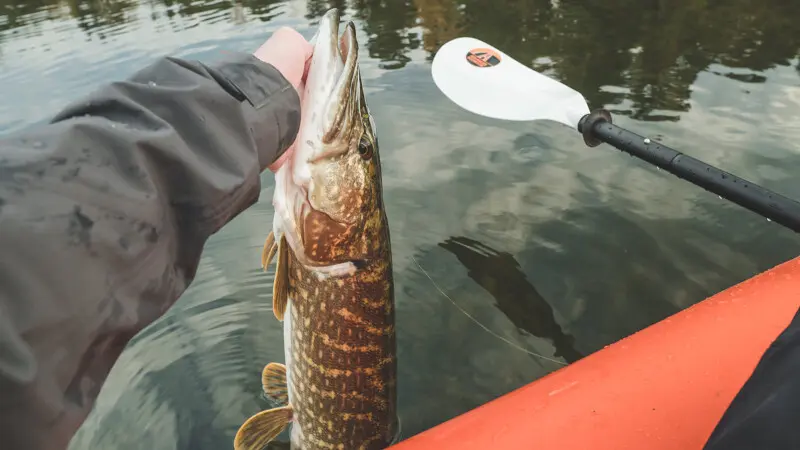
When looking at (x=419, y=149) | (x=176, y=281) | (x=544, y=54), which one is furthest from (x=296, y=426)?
(x=544, y=54)

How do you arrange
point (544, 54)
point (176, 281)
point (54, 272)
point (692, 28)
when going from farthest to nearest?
point (692, 28), point (544, 54), point (176, 281), point (54, 272)

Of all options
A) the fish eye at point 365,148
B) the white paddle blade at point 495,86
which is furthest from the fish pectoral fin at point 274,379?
the white paddle blade at point 495,86

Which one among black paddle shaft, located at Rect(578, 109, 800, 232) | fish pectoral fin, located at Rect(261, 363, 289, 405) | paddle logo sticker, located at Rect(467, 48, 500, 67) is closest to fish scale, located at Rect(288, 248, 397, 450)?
fish pectoral fin, located at Rect(261, 363, 289, 405)

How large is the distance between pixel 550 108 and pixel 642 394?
2.85 meters

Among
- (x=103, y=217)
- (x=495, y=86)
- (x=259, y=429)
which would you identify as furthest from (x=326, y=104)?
(x=495, y=86)

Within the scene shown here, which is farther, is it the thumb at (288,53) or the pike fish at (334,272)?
the pike fish at (334,272)

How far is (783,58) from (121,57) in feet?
33.0

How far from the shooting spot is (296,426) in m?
2.36

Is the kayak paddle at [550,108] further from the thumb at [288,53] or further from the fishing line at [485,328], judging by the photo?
the thumb at [288,53]

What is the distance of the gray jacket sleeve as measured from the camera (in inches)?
31.9

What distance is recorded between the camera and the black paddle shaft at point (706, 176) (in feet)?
8.36

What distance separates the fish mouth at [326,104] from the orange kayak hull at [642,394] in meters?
0.93

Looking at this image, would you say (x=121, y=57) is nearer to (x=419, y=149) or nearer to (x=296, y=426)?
(x=419, y=149)

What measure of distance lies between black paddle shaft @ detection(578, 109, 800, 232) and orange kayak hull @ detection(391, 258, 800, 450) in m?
0.64
